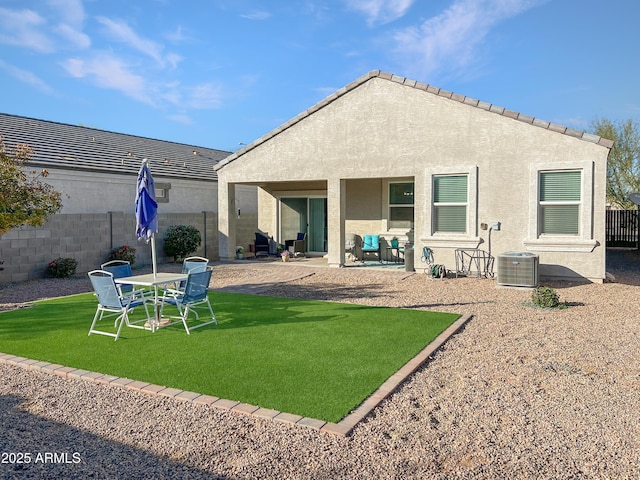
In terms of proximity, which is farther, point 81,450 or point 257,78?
point 257,78

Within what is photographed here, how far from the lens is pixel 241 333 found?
827 cm

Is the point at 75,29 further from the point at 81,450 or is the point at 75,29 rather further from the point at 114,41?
the point at 81,450

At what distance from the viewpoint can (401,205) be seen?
18.3 metres

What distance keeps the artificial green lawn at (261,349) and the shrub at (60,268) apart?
463 cm

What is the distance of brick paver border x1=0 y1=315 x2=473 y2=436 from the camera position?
4719mm

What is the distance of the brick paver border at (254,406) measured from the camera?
472 centimetres

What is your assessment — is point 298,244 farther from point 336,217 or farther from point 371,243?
point 336,217

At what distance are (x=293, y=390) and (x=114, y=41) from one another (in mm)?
15094

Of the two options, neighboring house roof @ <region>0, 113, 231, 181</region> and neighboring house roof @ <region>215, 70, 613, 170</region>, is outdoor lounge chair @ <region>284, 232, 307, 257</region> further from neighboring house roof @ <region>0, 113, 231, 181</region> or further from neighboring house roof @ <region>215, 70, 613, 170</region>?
neighboring house roof @ <region>0, 113, 231, 181</region>

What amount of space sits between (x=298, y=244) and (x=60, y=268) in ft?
30.6

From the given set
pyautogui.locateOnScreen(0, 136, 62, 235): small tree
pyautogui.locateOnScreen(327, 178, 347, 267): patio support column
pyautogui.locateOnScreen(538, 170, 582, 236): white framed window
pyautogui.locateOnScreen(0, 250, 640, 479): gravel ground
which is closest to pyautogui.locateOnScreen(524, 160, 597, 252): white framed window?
pyautogui.locateOnScreen(538, 170, 582, 236): white framed window

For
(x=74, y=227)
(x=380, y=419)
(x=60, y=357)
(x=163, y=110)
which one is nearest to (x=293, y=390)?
(x=380, y=419)

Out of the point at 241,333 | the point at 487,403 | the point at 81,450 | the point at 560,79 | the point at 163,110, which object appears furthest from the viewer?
the point at 163,110

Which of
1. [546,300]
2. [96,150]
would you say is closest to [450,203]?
[546,300]
